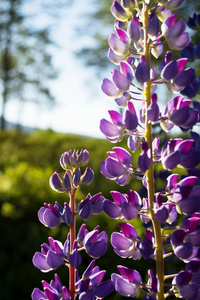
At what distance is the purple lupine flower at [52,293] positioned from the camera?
609 millimetres

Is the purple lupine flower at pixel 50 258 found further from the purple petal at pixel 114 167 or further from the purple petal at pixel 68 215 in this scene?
the purple petal at pixel 114 167

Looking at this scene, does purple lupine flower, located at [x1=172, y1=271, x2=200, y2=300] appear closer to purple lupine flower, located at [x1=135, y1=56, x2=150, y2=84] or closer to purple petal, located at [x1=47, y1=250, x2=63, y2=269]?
purple petal, located at [x1=47, y1=250, x2=63, y2=269]

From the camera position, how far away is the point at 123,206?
2.05 feet

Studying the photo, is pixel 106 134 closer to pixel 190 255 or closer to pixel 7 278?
pixel 190 255

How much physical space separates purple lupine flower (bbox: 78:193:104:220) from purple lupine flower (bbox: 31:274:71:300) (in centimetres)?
11

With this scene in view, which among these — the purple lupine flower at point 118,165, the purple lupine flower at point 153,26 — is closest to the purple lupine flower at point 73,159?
the purple lupine flower at point 118,165

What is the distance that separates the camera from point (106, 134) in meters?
0.70

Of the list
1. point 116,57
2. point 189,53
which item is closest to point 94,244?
point 116,57

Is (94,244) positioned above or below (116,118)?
below

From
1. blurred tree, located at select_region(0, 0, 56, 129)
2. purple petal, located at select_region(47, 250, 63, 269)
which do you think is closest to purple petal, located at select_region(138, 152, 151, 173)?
purple petal, located at select_region(47, 250, 63, 269)

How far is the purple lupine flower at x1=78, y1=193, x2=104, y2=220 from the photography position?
0.65 m

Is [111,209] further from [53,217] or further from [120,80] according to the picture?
[120,80]

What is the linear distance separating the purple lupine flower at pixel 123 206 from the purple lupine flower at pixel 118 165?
0.11 ft

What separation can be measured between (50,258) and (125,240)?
5.1 inches
